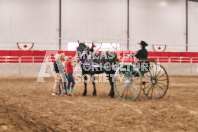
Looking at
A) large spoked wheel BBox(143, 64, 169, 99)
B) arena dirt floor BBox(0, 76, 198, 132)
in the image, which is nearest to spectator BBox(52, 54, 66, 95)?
arena dirt floor BBox(0, 76, 198, 132)

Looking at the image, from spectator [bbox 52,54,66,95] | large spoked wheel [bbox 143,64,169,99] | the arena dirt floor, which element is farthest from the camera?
spectator [bbox 52,54,66,95]

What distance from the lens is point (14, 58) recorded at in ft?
65.4

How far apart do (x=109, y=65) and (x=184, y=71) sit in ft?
44.6

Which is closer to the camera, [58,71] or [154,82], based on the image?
[154,82]

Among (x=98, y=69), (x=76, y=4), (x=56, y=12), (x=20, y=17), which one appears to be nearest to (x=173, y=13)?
(x=76, y=4)

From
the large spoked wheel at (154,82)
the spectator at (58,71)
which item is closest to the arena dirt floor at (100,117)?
the large spoked wheel at (154,82)

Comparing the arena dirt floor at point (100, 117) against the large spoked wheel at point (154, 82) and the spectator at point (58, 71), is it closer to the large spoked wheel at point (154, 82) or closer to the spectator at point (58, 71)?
the large spoked wheel at point (154, 82)

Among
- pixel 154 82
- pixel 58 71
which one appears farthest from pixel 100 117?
pixel 58 71

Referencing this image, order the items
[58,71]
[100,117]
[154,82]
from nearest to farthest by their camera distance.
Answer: [100,117], [154,82], [58,71]

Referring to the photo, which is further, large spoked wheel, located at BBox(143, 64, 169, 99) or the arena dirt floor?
large spoked wheel, located at BBox(143, 64, 169, 99)

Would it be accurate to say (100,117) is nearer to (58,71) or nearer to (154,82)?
(154,82)

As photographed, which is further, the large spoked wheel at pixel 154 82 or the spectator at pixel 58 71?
the spectator at pixel 58 71

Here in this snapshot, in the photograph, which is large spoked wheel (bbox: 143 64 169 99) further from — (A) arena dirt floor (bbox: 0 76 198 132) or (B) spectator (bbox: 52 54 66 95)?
(B) spectator (bbox: 52 54 66 95)

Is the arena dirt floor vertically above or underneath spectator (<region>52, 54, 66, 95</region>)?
underneath
